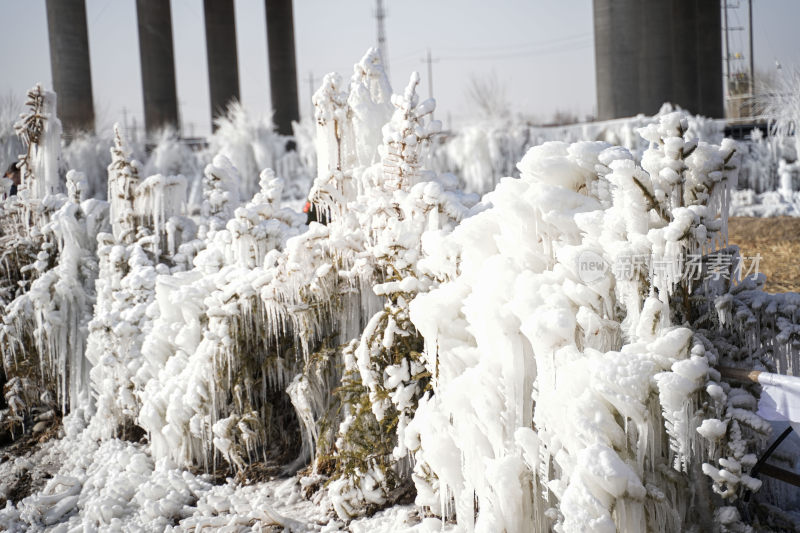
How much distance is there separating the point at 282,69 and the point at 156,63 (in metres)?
5.97

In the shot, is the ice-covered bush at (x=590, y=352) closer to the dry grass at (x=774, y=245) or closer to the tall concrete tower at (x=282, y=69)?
the dry grass at (x=774, y=245)

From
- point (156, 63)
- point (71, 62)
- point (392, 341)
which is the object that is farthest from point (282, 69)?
point (392, 341)

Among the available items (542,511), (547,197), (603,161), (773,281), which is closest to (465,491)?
(542,511)

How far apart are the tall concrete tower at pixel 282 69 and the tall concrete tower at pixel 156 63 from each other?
4.85 metres

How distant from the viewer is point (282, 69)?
3409cm

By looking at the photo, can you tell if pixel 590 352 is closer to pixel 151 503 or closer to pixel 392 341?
pixel 392 341

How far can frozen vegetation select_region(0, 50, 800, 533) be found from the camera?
2.87 metres

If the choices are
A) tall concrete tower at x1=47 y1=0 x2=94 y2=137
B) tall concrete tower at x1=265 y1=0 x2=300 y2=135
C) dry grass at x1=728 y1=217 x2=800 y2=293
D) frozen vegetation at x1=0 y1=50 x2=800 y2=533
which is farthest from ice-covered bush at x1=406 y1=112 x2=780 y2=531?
tall concrete tower at x1=265 y1=0 x2=300 y2=135

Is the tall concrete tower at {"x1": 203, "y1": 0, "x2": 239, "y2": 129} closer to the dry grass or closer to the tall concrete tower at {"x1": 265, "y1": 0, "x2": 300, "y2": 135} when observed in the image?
the tall concrete tower at {"x1": 265, "y1": 0, "x2": 300, "y2": 135}

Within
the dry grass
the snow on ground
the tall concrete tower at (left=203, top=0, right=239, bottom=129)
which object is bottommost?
the snow on ground

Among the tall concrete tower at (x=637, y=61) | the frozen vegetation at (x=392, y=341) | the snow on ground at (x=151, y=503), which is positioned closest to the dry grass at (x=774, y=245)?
the frozen vegetation at (x=392, y=341)

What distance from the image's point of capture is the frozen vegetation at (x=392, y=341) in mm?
2873

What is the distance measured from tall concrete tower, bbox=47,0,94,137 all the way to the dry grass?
24025 millimetres

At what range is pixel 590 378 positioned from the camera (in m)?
2.87
